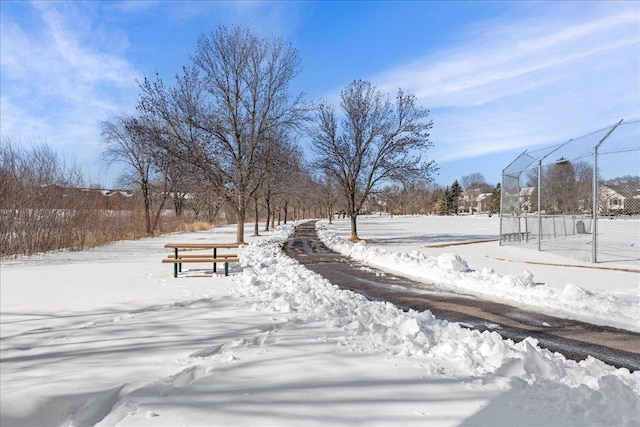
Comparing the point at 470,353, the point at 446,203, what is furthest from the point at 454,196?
the point at 470,353

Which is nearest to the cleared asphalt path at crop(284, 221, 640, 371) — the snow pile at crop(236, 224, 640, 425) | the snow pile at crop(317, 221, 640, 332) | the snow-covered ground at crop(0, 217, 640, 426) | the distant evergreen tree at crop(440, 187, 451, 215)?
the snow pile at crop(317, 221, 640, 332)

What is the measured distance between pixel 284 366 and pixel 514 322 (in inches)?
151

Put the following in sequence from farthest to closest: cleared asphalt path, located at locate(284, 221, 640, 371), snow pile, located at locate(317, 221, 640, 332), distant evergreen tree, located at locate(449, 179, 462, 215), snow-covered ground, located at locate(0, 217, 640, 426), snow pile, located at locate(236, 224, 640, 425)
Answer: distant evergreen tree, located at locate(449, 179, 462, 215) < snow pile, located at locate(317, 221, 640, 332) < cleared asphalt path, located at locate(284, 221, 640, 371) < snow pile, located at locate(236, 224, 640, 425) < snow-covered ground, located at locate(0, 217, 640, 426)

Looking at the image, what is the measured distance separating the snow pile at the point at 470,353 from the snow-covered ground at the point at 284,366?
2 cm

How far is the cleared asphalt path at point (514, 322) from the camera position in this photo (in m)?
4.49

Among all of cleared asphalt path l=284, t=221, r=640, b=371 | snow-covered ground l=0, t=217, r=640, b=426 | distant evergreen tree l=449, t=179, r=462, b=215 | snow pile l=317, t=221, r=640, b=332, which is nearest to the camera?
snow-covered ground l=0, t=217, r=640, b=426

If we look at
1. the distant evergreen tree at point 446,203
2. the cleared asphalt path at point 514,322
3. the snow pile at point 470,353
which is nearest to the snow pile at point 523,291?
the cleared asphalt path at point 514,322

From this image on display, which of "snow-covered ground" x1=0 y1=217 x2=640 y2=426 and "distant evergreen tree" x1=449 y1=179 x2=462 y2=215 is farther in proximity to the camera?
"distant evergreen tree" x1=449 y1=179 x2=462 y2=215

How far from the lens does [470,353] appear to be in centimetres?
378

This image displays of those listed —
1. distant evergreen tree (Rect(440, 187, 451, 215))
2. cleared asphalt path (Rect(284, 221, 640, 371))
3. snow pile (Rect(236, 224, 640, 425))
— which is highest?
distant evergreen tree (Rect(440, 187, 451, 215))

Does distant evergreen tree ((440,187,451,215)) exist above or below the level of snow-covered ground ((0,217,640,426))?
above

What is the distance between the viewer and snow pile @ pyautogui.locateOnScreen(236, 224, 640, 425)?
2.86 meters

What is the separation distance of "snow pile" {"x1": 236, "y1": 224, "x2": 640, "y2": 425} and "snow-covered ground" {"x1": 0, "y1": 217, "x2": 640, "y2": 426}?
15 millimetres

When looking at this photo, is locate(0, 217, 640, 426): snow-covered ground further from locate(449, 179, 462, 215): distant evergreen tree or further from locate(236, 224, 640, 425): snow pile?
locate(449, 179, 462, 215): distant evergreen tree
